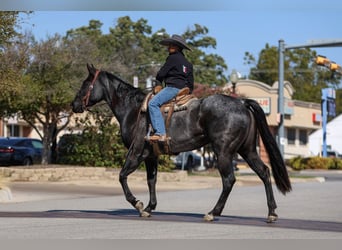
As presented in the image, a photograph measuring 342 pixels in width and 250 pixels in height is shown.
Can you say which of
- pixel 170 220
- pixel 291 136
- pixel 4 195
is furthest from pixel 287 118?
pixel 170 220

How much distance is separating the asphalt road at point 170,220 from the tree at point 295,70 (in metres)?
75.6

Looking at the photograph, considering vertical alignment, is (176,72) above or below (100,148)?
above

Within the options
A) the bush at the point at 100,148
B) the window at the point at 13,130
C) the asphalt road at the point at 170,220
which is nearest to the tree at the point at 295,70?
the window at the point at 13,130

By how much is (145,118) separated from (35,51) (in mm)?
16321

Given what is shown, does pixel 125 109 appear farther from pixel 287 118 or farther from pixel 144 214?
pixel 287 118

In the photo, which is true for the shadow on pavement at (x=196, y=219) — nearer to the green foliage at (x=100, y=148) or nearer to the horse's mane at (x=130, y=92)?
the horse's mane at (x=130, y=92)

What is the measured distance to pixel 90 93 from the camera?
1403 cm

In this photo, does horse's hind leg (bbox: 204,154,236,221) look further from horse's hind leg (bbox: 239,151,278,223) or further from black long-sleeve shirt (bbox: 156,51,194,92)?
black long-sleeve shirt (bbox: 156,51,194,92)

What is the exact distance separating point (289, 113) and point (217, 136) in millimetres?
50588

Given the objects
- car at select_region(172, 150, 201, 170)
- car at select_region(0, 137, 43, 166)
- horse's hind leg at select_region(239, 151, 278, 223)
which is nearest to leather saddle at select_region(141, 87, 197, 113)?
horse's hind leg at select_region(239, 151, 278, 223)

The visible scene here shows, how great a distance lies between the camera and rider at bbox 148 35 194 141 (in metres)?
12.7

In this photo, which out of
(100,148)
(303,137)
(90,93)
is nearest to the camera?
(90,93)

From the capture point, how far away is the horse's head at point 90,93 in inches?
552

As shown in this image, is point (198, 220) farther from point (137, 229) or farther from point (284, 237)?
point (284, 237)
